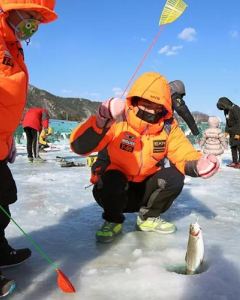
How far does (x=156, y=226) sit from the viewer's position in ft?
11.5

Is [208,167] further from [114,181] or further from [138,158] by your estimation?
[114,181]

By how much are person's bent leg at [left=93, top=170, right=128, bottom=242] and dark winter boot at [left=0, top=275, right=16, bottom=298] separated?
104 cm

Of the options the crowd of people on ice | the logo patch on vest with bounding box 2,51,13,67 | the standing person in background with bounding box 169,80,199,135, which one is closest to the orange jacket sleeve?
the crowd of people on ice

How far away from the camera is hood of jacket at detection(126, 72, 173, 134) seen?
3.31 meters

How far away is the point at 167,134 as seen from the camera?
11.4 ft

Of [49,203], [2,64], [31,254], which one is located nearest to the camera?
[2,64]

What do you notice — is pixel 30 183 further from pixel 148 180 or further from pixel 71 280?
pixel 71 280

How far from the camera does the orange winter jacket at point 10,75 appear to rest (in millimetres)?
2281

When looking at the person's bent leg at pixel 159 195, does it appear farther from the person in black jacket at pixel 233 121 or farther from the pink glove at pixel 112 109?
the person in black jacket at pixel 233 121

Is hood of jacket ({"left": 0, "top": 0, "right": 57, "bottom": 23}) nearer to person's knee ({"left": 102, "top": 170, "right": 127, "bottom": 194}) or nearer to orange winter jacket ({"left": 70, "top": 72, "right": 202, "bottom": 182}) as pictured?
orange winter jacket ({"left": 70, "top": 72, "right": 202, "bottom": 182})

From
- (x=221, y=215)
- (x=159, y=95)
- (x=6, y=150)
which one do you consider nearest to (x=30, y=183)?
(x=221, y=215)

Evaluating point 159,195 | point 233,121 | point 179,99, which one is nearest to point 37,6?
point 159,195

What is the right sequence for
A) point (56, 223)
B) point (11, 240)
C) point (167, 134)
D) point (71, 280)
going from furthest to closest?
point (56, 223) < point (167, 134) < point (11, 240) < point (71, 280)

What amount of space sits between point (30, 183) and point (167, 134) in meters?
3.32
